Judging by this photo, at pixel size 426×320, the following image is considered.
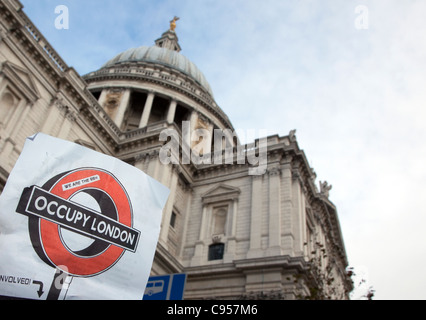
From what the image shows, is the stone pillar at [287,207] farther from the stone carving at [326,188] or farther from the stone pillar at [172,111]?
the stone pillar at [172,111]

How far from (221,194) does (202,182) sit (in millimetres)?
2057

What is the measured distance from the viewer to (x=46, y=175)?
362cm

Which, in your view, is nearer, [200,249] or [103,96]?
[200,249]

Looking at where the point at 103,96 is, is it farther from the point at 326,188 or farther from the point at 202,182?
the point at 326,188

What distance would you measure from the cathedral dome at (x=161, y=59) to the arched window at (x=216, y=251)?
93.9ft

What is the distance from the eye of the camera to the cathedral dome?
153ft

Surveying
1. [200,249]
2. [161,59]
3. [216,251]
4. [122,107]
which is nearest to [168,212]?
[200,249]

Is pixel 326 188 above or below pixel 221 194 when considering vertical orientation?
→ above

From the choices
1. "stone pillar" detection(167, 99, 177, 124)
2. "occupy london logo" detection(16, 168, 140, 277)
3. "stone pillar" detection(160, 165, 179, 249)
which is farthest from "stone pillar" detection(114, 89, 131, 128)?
"occupy london logo" detection(16, 168, 140, 277)

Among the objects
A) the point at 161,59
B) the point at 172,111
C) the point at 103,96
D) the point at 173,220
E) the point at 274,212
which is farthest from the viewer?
the point at 161,59

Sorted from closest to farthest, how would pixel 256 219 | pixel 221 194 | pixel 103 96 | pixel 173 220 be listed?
pixel 256 219 < pixel 173 220 < pixel 221 194 < pixel 103 96

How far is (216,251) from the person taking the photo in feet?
76.2
